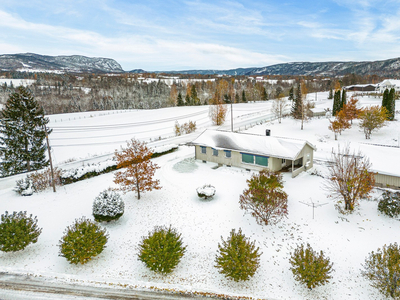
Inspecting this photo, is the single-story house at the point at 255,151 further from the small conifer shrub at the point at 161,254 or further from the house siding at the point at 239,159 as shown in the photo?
the small conifer shrub at the point at 161,254

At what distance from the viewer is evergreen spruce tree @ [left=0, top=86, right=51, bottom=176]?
28.6m

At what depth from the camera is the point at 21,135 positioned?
28.7 metres

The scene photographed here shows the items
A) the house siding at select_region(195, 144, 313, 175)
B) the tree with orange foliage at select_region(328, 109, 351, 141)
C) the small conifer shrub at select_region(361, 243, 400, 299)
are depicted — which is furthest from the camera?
the tree with orange foliage at select_region(328, 109, 351, 141)

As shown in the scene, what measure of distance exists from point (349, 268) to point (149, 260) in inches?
382

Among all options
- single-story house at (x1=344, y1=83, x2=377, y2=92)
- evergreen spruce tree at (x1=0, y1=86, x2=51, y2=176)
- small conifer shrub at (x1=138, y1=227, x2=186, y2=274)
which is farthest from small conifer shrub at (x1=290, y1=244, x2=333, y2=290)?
single-story house at (x1=344, y1=83, x2=377, y2=92)

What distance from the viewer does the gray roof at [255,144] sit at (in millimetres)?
23594

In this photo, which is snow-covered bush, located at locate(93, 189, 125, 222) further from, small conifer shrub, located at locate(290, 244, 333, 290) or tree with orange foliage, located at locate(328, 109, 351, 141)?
tree with orange foliage, located at locate(328, 109, 351, 141)

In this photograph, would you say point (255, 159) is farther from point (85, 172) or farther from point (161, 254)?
point (85, 172)

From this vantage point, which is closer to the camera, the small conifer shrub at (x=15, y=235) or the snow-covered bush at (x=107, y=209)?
the small conifer shrub at (x=15, y=235)

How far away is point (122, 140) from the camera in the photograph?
1863 inches

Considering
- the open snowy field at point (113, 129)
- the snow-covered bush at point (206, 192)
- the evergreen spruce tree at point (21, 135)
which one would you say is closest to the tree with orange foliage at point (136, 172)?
the snow-covered bush at point (206, 192)

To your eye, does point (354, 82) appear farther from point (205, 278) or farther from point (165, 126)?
point (205, 278)

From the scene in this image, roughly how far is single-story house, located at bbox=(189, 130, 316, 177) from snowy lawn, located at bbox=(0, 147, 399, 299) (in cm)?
231

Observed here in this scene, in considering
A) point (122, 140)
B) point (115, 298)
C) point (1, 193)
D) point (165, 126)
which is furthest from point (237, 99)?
point (115, 298)
